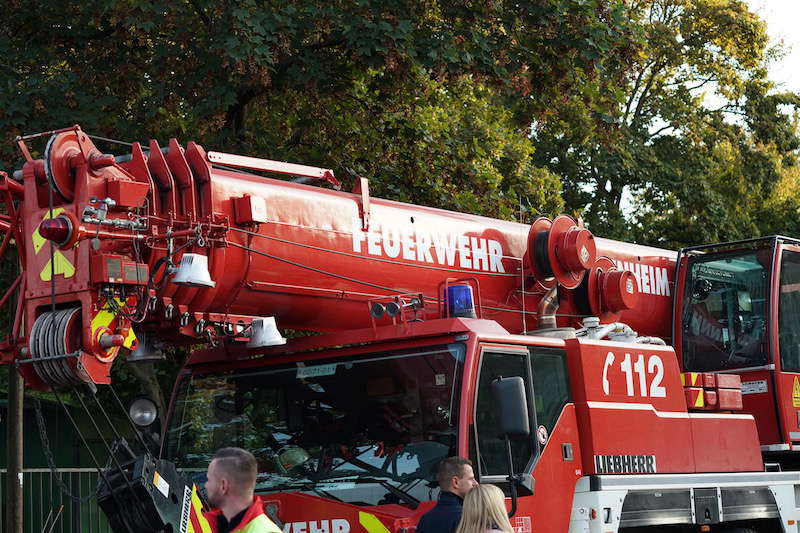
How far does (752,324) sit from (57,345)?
6.57 m

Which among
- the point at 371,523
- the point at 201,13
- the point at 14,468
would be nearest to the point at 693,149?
the point at 201,13

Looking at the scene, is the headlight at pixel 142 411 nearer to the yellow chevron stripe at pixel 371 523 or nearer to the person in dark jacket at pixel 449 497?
the yellow chevron stripe at pixel 371 523

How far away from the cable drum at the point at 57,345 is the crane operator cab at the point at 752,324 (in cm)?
610

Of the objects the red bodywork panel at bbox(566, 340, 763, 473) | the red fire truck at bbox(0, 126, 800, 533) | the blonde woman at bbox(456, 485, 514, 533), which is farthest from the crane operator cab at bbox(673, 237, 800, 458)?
the blonde woman at bbox(456, 485, 514, 533)

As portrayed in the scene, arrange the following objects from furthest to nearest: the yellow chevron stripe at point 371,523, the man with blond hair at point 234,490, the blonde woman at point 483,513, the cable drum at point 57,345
Result: the yellow chevron stripe at point 371,523
the cable drum at point 57,345
the blonde woman at point 483,513
the man with blond hair at point 234,490

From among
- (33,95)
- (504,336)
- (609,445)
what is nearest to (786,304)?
(609,445)

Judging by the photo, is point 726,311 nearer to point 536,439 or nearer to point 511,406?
point 536,439

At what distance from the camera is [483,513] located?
5371mm

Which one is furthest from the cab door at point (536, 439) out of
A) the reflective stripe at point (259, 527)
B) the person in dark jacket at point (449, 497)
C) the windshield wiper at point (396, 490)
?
the reflective stripe at point (259, 527)

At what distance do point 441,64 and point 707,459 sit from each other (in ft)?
20.3

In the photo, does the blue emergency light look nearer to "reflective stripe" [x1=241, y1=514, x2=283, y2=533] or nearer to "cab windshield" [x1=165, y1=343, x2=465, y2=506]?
"cab windshield" [x1=165, y1=343, x2=465, y2=506]

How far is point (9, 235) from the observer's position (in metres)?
7.19

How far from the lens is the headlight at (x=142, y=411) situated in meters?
7.66

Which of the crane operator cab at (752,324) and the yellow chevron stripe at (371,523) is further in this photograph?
the crane operator cab at (752,324)
